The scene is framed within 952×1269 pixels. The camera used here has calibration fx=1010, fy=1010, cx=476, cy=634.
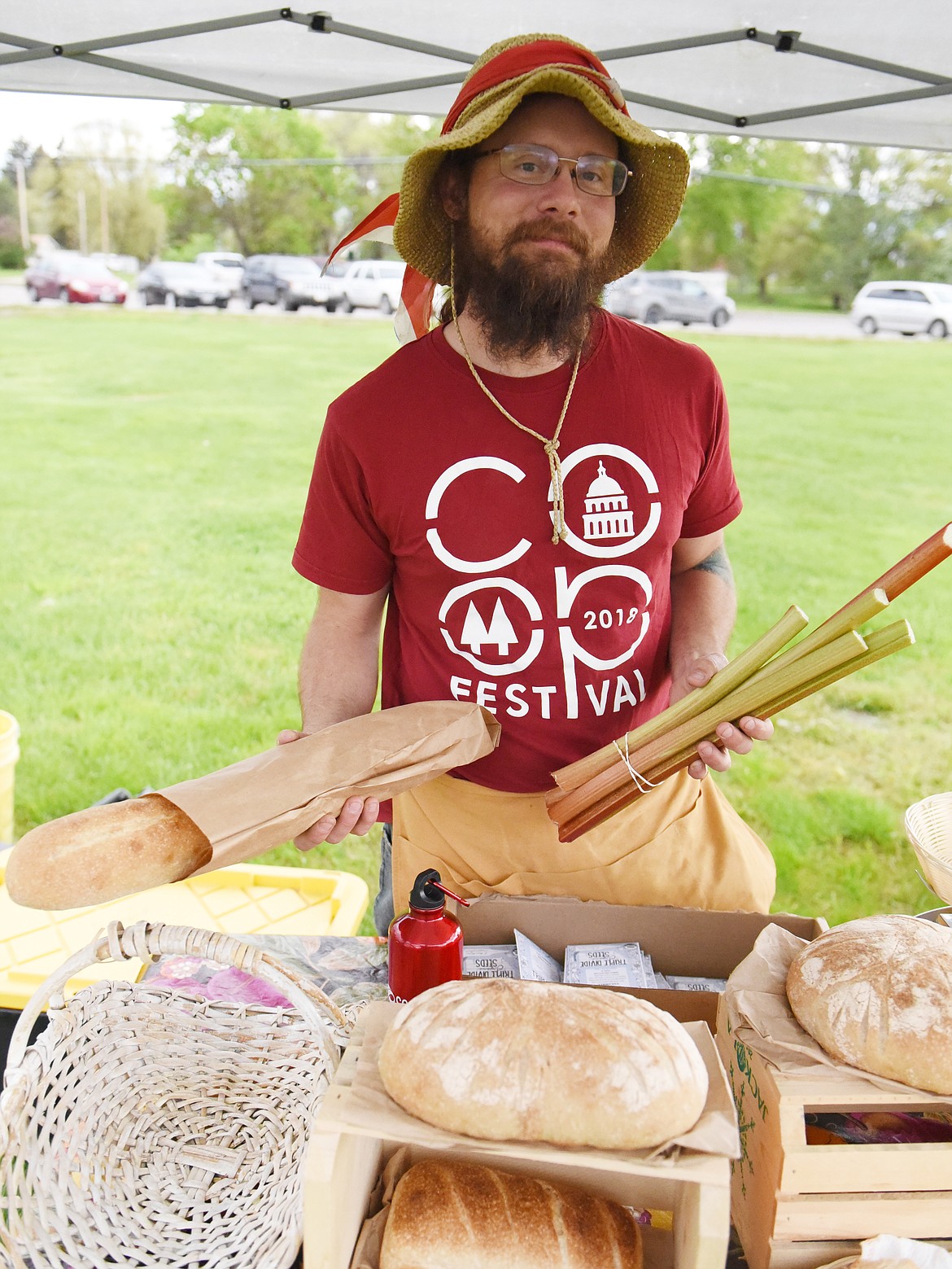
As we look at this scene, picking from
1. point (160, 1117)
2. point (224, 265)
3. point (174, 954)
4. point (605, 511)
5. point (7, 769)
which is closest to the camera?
point (174, 954)

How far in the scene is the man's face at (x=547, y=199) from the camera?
6.29ft

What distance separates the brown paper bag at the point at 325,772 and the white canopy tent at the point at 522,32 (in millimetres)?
2009

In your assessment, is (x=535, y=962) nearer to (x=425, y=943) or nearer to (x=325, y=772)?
(x=425, y=943)

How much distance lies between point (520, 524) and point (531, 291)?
449mm

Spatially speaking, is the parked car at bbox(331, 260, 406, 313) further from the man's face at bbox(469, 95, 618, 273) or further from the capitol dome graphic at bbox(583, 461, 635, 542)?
the capitol dome graphic at bbox(583, 461, 635, 542)

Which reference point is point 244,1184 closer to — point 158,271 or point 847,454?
point 847,454

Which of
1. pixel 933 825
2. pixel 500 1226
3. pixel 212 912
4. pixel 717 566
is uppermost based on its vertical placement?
pixel 717 566

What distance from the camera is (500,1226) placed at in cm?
119

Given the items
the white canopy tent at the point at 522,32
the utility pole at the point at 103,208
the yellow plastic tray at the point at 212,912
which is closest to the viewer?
the yellow plastic tray at the point at 212,912

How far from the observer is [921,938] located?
1365 millimetres

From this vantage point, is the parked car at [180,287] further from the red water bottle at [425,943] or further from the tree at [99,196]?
the red water bottle at [425,943]

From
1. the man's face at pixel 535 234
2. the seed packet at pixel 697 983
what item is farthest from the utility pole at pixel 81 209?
the seed packet at pixel 697 983

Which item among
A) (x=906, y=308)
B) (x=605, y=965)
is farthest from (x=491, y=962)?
(x=906, y=308)

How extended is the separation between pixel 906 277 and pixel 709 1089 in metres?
19.3
